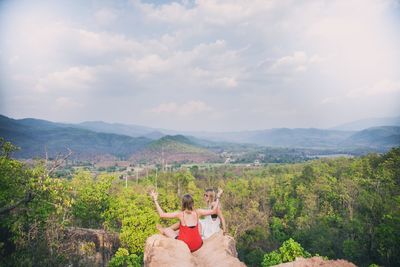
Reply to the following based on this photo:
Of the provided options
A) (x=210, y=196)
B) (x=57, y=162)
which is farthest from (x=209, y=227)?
(x=57, y=162)

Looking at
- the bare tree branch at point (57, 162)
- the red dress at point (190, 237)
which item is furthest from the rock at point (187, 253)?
the bare tree branch at point (57, 162)

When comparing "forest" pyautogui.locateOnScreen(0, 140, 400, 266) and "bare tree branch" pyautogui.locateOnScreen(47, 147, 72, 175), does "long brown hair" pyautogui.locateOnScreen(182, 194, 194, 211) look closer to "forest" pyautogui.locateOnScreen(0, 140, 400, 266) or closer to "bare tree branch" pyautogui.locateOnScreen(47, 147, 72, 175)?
"bare tree branch" pyautogui.locateOnScreen(47, 147, 72, 175)

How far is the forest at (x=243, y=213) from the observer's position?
14844mm

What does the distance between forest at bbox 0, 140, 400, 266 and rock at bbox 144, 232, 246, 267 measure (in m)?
4.27

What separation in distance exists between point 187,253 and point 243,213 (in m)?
50.6

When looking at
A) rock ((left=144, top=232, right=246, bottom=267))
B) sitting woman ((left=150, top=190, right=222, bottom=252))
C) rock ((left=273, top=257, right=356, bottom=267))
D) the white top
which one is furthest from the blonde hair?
rock ((left=273, top=257, right=356, bottom=267))

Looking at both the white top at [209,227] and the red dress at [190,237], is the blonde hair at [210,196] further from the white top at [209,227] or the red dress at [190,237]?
the red dress at [190,237]

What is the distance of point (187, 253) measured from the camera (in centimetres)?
828

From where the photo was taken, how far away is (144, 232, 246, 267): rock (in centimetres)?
772

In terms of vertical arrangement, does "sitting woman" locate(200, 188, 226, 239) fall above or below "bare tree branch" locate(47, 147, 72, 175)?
below

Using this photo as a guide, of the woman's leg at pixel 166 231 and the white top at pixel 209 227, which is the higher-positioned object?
the woman's leg at pixel 166 231

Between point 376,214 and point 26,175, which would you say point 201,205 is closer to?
point 376,214

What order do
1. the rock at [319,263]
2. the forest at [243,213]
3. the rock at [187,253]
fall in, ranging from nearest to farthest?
the rock at [319,263], the rock at [187,253], the forest at [243,213]

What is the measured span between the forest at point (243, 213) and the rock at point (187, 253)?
4.27m
